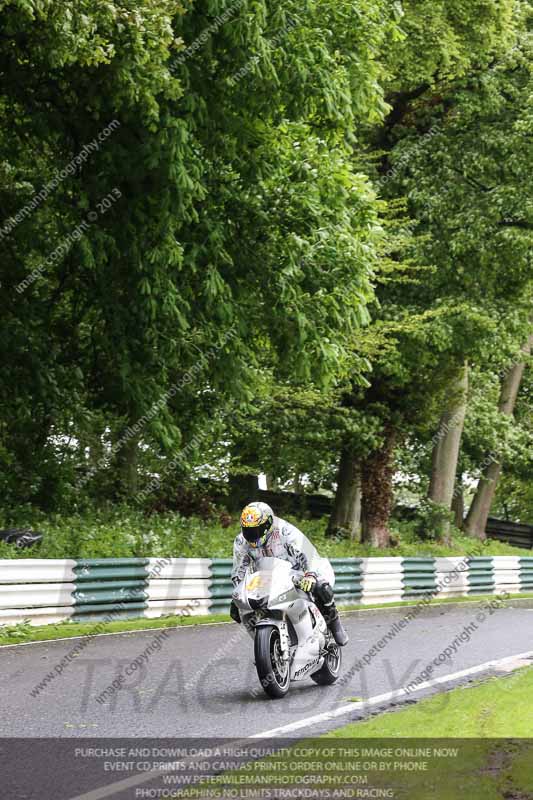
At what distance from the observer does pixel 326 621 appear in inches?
391

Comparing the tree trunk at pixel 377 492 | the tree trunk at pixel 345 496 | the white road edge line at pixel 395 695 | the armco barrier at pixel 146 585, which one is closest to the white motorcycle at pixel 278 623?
the white road edge line at pixel 395 695

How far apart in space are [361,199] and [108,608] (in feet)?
23.9

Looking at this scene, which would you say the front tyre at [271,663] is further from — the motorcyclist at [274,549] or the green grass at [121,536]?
the green grass at [121,536]

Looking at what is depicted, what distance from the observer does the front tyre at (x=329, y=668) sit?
9.97 m

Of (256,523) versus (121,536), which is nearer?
(256,523)

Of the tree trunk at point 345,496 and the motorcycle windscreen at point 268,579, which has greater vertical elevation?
the motorcycle windscreen at point 268,579

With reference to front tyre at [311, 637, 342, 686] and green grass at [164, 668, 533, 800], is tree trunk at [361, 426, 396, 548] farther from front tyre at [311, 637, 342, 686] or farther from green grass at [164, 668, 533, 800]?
green grass at [164, 668, 533, 800]

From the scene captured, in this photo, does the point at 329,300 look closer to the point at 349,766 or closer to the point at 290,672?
the point at 290,672

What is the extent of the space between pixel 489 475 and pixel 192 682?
28900 millimetres

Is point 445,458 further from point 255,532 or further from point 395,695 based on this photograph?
point 255,532

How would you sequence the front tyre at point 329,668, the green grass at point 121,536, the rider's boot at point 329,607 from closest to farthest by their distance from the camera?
the rider's boot at point 329,607, the front tyre at point 329,668, the green grass at point 121,536

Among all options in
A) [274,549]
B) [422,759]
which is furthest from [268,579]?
[422,759]

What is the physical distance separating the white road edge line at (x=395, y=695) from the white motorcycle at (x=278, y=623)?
0.52 m

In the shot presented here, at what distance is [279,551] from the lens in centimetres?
934
